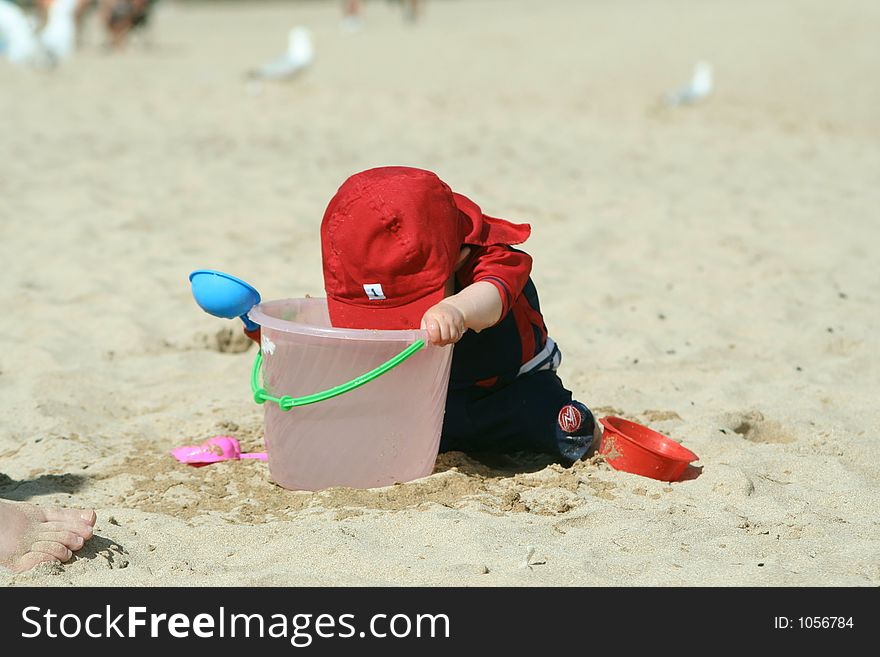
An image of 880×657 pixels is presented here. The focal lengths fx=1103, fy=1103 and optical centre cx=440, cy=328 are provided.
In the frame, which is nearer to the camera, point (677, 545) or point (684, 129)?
point (677, 545)

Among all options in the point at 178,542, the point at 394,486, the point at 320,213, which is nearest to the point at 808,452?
the point at 394,486

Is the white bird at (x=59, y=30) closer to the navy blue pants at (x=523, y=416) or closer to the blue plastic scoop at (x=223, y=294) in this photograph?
the blue plastic scoop at (x=223, y=294)

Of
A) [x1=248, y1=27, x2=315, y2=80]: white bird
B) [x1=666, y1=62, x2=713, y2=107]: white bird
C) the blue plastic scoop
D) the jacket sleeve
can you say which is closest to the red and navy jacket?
the jacket sleeve

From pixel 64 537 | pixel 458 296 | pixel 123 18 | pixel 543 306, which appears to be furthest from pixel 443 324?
pixel 123 18

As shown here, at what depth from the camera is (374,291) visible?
2.42 m

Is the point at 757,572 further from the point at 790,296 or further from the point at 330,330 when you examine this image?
the point at 790,296

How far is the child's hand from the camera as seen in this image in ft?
7.41

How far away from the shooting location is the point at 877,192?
6.05 meters

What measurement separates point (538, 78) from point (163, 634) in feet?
31.6

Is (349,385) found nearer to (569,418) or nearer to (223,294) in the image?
(223,294)

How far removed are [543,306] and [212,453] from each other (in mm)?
1630

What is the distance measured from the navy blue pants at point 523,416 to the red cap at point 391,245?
375 millimetres

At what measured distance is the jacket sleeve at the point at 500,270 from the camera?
7.97 feet

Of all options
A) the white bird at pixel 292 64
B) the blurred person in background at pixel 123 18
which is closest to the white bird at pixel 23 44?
the blurred person in background at pixel 123 18
